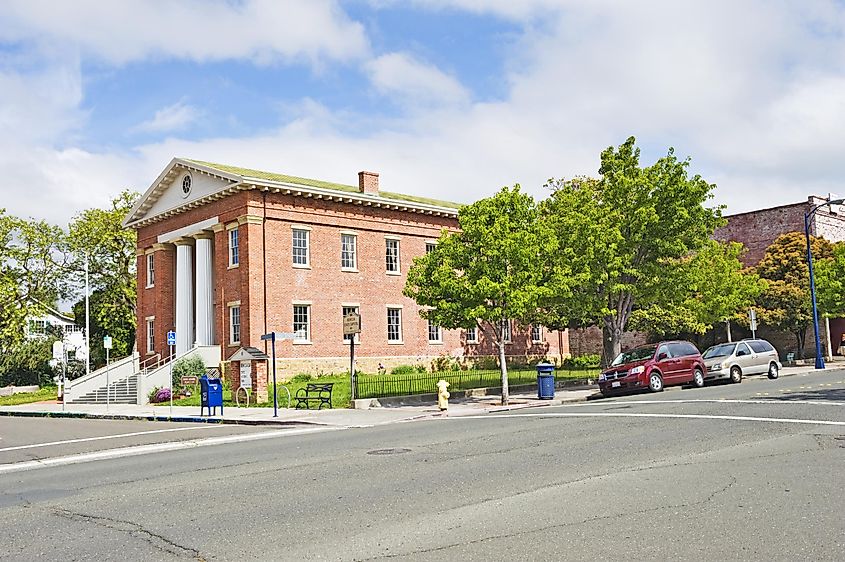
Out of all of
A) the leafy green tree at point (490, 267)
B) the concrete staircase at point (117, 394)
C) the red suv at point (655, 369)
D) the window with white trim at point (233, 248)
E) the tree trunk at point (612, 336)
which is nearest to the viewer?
the leafy green tree at point (490, 267)

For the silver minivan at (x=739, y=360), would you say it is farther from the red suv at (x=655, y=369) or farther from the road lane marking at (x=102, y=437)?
the road lane marking at (x=102, y=437)

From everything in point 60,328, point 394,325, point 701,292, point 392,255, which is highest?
point 392,255

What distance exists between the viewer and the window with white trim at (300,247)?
3859cm

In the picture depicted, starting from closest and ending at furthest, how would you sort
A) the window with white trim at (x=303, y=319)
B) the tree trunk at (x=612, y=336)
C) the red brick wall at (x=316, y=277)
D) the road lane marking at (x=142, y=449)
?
the road lane marking at (x=142, y=449) → the tree trunk at (x=612, y=336) → the red brick wall at (x=316, y=277) → the window with white trim at (x=303, y=319)

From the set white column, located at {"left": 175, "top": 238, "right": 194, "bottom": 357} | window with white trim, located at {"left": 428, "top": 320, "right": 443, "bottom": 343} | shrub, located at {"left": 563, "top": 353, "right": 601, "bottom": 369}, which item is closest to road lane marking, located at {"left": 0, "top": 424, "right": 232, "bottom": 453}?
white column, located at {"left": 175, "top": 238, "right": 194, "bottom": 357}

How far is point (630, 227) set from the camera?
3195 centimetres

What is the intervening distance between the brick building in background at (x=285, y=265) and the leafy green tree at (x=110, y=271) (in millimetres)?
8148

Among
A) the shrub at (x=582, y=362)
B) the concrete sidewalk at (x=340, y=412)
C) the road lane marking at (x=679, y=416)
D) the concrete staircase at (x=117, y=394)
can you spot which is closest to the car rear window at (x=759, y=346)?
the concrete sidewalk at (x=340, y=412)

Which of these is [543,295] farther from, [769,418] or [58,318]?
[58,318]

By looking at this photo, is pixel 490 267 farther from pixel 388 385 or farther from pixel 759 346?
pixel 759 346

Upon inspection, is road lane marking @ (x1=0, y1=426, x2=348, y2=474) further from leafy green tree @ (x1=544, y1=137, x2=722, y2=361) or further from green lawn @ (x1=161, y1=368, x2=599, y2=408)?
leafy green tree @ (x1=544, y1=137, x2=722, y2=361)

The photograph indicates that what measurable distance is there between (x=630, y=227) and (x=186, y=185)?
22.9 metres

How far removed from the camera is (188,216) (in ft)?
139

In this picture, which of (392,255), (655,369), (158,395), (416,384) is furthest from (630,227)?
(158,395)
